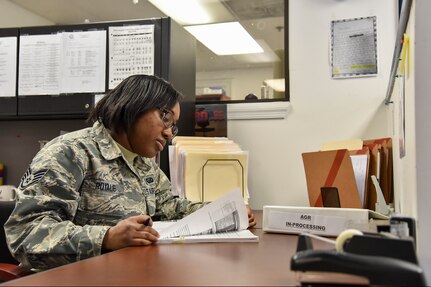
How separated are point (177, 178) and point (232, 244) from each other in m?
0.91

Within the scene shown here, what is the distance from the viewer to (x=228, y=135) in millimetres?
2379

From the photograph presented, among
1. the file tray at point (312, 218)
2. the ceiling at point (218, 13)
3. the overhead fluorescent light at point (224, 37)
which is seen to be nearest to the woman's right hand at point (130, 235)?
the file tray at point (312, 218)

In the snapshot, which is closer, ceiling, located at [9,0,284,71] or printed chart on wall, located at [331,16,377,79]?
printed chart on wall, located at [331,16,377,79]

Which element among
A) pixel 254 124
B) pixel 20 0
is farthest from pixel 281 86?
pixel 20 0

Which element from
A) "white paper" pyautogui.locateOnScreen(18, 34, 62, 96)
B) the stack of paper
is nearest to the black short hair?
the stack of paper

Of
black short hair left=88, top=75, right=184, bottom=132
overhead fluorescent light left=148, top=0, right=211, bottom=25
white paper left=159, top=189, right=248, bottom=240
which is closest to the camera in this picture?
white paper left=159, top=189, right=248, bottom=240

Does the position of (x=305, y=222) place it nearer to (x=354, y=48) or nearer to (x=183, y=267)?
(x=183, y=267)

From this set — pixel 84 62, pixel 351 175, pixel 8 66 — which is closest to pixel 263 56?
pixel 84 62

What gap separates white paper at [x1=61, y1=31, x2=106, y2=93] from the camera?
214 cm

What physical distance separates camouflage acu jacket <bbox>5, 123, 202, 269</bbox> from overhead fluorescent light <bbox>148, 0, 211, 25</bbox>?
1252 millimetres

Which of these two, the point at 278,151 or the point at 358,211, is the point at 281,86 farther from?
the point at 358,211

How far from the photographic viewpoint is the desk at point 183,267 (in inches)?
26.6

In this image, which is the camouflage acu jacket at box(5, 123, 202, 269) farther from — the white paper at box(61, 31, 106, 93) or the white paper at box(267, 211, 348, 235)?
the white paper at box(61, 31, 106, 93)

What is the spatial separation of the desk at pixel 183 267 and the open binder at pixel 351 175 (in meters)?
0.64
